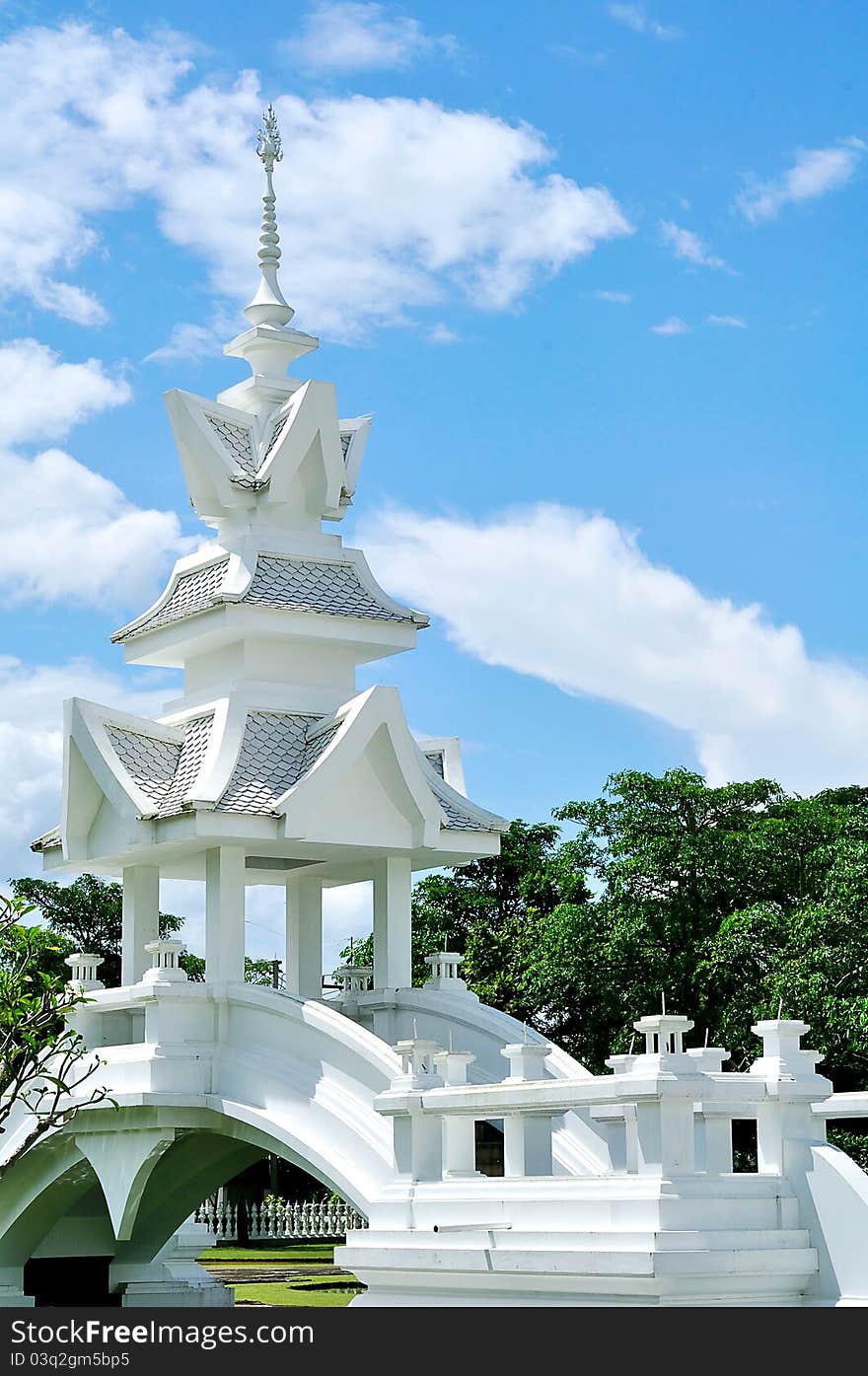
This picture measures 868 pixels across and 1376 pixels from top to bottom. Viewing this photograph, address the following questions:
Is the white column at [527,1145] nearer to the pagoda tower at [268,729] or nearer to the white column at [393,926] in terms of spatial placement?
the pagoda tower at [268,729]

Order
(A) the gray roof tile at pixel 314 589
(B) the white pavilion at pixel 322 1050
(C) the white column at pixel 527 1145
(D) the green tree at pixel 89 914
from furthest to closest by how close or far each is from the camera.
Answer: (D) the green tree at pixel 89 914 → (A) the gray roof tile at pixel 314 589 → (C) the white column at pixel 527 1145 → (B) the white pavilion at pixel 322 1050

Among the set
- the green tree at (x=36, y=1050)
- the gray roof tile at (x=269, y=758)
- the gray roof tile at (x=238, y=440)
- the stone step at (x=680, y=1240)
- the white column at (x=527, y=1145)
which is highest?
the gray roof tile at (x=238, y=440)

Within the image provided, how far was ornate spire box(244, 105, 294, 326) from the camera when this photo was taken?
2047cm

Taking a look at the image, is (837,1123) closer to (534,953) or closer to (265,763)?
(534,953)

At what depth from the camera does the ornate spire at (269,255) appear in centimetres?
2047

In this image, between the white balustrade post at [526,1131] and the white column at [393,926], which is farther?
the white column at [393,926]

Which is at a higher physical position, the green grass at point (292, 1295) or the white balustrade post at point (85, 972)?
the white balustrade post at point (85, 972)

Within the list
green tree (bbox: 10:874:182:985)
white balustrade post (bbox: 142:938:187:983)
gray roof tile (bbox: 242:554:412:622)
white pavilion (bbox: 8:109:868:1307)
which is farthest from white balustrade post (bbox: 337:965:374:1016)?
green tree (bbox: 10:874:182:985)

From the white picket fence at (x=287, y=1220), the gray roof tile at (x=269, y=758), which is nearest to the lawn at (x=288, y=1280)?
the white picket fence at (x=287, y=1220)

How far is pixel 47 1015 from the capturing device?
18.6 meters

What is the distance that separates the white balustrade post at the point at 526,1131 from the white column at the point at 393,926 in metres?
5.09

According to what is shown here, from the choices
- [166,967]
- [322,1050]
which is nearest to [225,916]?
[166,967]

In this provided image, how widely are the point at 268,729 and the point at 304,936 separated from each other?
2958 millimetres
